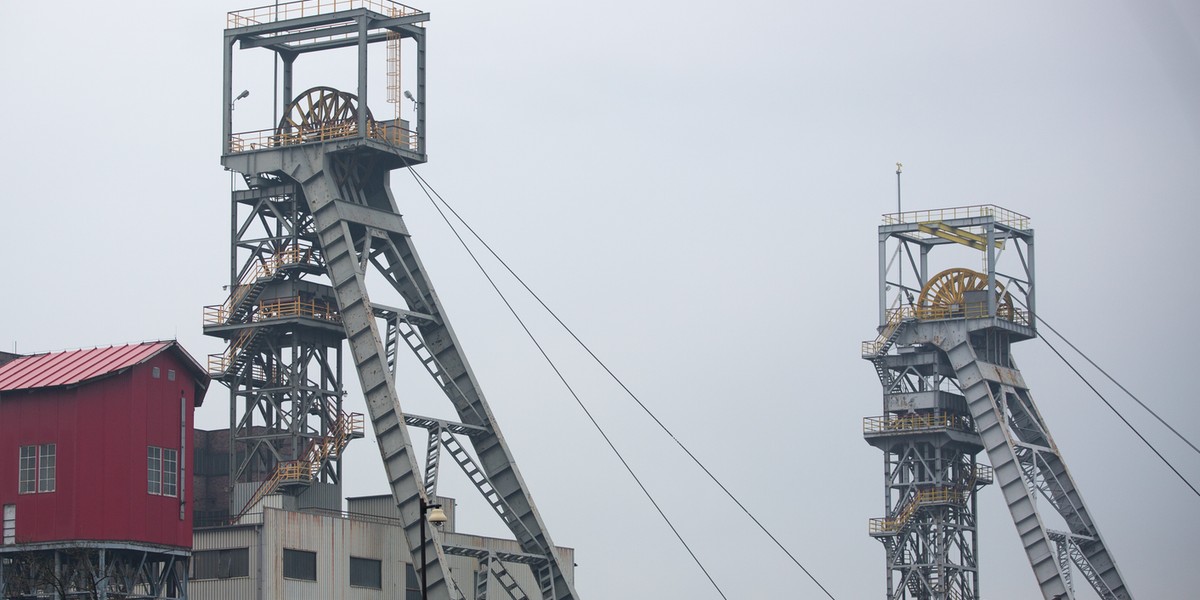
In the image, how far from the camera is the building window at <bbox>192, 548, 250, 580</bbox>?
80.7 metres

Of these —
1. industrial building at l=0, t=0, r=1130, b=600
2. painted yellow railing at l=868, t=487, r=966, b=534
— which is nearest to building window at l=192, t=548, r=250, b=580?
industrial building at l=0, t=0, r=1130, b=600

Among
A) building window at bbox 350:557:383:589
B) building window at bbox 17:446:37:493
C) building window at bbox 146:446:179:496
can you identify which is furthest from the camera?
building window at bbox 350:557:383:589

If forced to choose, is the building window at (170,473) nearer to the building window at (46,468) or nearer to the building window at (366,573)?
the building window at (46,468)

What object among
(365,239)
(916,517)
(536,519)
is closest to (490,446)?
(536,519)

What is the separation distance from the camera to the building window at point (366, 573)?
84812 millimetres

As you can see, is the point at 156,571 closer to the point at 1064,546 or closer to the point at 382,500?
the point at 382,500

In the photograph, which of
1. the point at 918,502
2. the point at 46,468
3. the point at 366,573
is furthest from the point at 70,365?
the point at 918,502

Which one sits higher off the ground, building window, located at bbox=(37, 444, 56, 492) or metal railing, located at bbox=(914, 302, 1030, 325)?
metal railing, located at bbox=(914, 302, 1030, 325)

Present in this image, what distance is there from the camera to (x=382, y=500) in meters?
88.6

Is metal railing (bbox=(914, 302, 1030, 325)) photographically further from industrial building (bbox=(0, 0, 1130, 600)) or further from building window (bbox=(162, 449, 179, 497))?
building window (bbox=(162, 449, 179, 497))

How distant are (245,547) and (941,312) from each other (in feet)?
137

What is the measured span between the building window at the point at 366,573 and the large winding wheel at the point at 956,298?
115ft

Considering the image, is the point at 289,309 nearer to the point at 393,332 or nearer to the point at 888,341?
the point at 393,332

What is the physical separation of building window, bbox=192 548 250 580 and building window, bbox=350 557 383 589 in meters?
5.13
